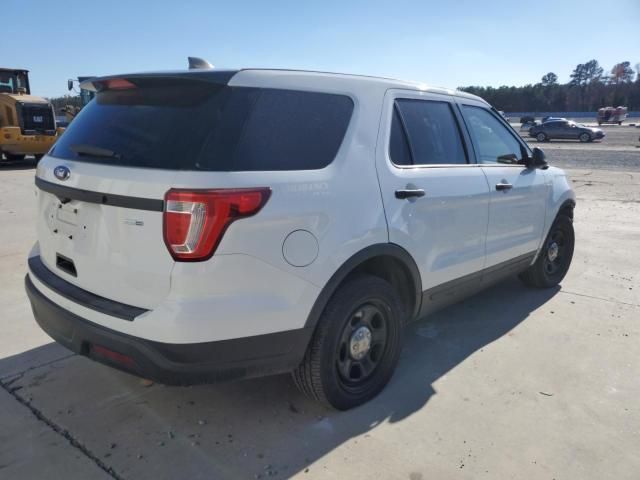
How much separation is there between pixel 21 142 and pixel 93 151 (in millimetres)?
15367

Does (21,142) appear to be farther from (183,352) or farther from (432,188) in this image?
(183,352)

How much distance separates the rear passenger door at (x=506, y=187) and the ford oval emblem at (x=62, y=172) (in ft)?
9.05

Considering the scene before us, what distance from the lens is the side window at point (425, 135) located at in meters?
3.18

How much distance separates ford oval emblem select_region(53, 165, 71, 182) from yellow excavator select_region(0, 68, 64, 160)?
15.0m

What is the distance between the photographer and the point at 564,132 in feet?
117

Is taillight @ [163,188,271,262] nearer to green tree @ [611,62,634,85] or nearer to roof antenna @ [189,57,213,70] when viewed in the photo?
roof antenna @ [189,57,213,70]

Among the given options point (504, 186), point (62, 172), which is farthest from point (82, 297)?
point (504, 186)

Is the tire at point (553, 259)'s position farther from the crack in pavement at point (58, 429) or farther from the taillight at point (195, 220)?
the crack in pavement at point (58, 429)

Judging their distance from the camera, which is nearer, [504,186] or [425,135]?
[425,135]

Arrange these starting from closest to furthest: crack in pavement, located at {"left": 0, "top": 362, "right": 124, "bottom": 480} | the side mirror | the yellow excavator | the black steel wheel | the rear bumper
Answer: crack in pavement, located at {"left": 0, "top": 362, "right": 124, "bottom": 480}, the black steel wheel, the side mirror, the rear bumper, the yellow excavator

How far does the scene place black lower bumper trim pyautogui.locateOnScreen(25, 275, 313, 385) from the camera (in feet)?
7.54

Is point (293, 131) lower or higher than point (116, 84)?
lower

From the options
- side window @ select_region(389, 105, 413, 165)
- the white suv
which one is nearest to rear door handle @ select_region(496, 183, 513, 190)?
the white suv

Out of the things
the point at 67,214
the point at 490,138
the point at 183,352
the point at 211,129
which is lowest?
the point at 183,352
